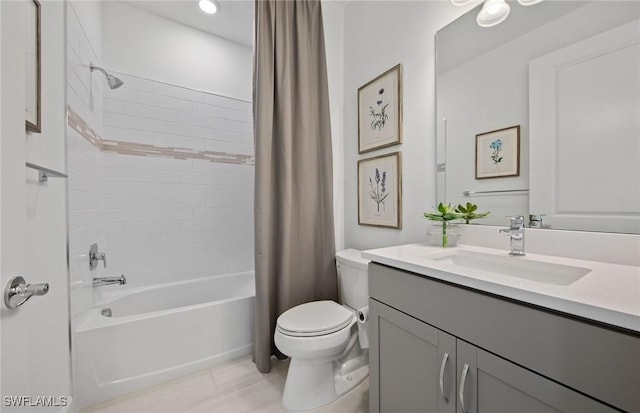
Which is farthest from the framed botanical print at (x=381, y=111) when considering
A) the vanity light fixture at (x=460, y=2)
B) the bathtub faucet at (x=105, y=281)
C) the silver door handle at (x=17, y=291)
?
the bathtub faucet at (x=105, y=281)

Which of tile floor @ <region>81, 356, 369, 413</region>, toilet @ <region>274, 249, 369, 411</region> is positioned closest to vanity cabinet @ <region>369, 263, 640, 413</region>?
toilet @ <region>274, 249, 369, 411</region>

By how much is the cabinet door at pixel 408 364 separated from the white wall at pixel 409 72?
2.21ft

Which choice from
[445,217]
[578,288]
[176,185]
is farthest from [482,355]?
[176,185]

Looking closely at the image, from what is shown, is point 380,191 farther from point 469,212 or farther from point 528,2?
point 528,2

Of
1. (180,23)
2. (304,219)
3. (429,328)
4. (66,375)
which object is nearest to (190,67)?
(180,23)

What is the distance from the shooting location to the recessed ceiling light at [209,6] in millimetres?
1866

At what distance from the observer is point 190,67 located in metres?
2.22

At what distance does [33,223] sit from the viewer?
35.5 inches

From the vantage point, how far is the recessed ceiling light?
187cm

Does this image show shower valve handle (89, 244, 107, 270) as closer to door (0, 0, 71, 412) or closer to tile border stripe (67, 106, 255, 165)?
door (0, 0, 71, 412)

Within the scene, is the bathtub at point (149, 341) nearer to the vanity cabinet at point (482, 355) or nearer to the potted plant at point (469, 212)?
the vanity cabinet at point (482, 355)

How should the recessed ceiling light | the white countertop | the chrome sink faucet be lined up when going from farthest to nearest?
the recessed ceiling light, the chrome sink faucet, the white countertop

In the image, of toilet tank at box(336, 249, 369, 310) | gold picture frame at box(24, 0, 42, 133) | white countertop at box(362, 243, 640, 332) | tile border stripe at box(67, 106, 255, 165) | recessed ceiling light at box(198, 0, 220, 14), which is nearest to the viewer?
white countertop at box(362, 243, 640, 332)

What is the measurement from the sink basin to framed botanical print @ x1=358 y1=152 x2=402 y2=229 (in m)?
0.49
